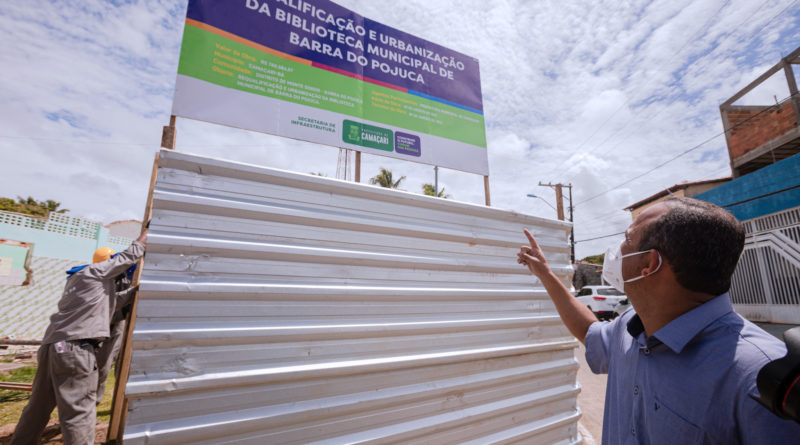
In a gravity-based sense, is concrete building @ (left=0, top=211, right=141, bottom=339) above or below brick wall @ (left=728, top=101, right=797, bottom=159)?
below

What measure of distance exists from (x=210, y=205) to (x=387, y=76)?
184 centimetres

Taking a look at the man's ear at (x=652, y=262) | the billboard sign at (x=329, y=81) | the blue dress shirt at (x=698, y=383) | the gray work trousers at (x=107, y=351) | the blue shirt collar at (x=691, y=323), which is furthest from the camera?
the gray work trousers at (x=107, y=351)

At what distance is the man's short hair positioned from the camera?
1.18 metres

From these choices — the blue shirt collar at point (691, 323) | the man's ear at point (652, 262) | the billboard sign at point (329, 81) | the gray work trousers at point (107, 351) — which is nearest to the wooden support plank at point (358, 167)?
the billboard sign at point (329, 81)

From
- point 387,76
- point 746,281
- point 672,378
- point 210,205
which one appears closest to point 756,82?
point 746,281

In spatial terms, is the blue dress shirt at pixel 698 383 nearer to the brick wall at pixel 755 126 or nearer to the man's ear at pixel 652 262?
the man's ear at pixel 652 262

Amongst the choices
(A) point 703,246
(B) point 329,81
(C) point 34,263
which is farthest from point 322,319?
(C) point 34,263

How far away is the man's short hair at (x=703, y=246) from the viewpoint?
1.18 m

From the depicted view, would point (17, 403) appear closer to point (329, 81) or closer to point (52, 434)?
point (52, 434)

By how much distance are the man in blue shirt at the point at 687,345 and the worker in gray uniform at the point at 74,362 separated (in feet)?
10.7

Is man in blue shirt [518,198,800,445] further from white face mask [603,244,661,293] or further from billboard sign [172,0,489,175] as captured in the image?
billboard sign [172,0,489,175]

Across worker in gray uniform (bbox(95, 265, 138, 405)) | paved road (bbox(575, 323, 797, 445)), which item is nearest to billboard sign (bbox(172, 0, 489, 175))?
worker in gray uniform (bbox(95, 265, 138, 405))

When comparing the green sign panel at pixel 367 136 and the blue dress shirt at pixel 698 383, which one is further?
the green sign panel at pixel 367 136

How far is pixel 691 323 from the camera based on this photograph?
1.18m
